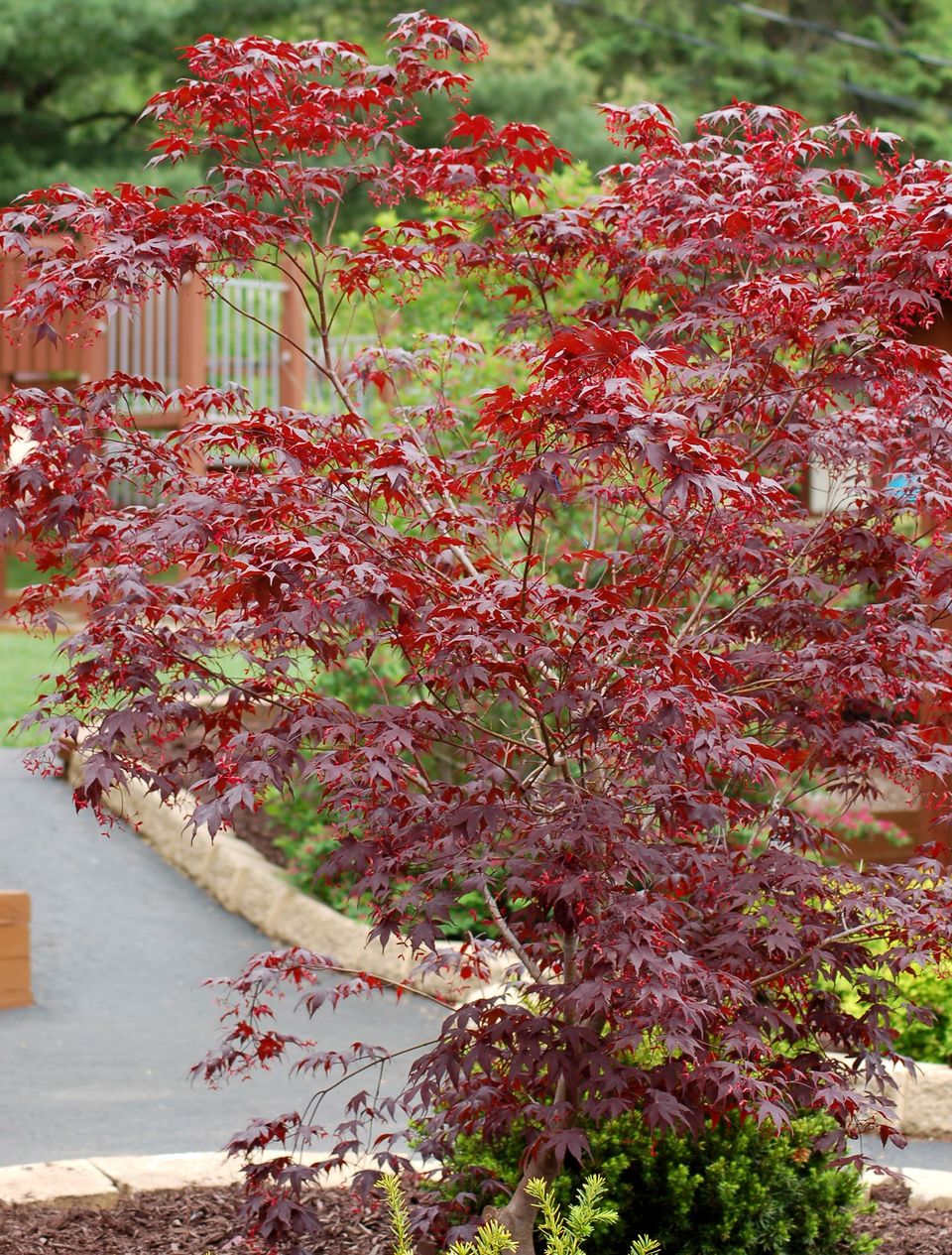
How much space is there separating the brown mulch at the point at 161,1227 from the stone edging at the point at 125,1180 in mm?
38

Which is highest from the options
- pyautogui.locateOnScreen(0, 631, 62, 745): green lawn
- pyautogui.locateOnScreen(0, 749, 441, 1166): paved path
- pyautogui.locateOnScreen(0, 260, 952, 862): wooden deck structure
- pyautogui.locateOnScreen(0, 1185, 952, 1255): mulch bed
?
pyautogui.locateOnScreen(0, 260, 952, 862): wooden deck structure

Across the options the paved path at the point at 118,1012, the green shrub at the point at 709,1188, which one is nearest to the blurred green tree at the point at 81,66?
the paved path at the point at 118,1012

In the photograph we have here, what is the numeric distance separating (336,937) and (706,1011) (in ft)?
16.2

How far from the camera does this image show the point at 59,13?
56.3ft

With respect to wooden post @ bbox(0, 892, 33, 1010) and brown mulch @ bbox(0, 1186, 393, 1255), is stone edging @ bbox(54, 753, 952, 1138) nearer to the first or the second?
wooden post @ bbox(0, 892, 33, 1010)

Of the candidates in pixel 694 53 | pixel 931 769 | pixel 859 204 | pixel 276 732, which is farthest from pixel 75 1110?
pixel 694 53

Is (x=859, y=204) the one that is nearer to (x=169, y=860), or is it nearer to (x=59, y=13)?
(x=169, y=860)

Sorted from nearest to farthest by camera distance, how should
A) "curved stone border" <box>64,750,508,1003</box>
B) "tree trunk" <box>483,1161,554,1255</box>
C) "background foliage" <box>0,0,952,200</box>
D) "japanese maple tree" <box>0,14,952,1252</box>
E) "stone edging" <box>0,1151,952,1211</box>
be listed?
"japanese maple tree" <box>0,14,952,1252</box> → "tree trunk" <box>483,1161,554,1255</box> → "stone edging" <box>0,1151,952,1211</box> → "curved stone border" <box>64,750,508,1003</box> → "background foliage" <box>0,0,952,200</box>

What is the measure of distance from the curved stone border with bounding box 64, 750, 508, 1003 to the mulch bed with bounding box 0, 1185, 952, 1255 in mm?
2561

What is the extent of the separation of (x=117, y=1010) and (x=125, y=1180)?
10.0ft

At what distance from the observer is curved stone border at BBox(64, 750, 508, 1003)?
7.59 metres

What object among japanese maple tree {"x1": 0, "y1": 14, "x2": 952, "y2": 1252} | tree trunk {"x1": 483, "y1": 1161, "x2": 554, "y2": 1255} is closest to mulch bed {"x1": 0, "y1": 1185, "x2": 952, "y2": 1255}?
japanese maple tree {"x1": 0, "y1": 14, "x2": 952, "y2": 1252}

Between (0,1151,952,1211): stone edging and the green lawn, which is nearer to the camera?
(0,1151,952,1211): stone edging

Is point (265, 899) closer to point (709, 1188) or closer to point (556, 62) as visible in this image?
point (709, 1188)
